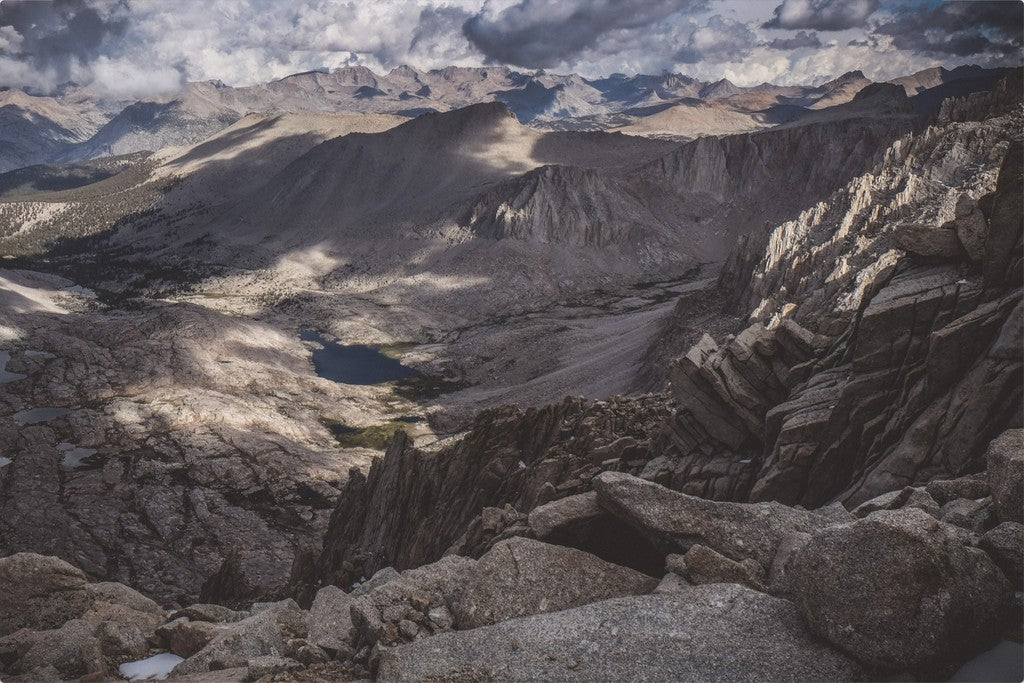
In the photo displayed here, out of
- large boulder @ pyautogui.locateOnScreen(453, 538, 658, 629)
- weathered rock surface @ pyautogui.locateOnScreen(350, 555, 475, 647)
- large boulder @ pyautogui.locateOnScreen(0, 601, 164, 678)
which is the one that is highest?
large boulder @ pyautogui.locateOnScreen(453, 538, 658, 629)

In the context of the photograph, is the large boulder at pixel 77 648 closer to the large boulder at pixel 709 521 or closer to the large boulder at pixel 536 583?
the large boulder at pixel 536 583

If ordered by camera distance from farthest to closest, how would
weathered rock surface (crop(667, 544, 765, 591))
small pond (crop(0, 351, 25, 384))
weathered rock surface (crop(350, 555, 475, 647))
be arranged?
small pond (crop(0, 351, 25, 384))
weathered rock surface (crop(350, 555, 475, 647))
weathered rock surface (crop(667, 544, 765, 591))

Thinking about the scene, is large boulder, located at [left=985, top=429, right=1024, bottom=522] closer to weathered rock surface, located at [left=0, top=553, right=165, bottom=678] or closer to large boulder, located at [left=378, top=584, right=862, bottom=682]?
large boulder, located at [left=378, top=584, right=862, bottom=682]

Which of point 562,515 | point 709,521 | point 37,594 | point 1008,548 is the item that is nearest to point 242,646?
point 562,515

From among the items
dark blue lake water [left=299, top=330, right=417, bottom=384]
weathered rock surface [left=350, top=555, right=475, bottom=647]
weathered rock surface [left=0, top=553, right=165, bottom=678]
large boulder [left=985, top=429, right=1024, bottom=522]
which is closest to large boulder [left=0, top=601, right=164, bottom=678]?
weathered rock surface [left=0, top=553, right=165, bottom=678]

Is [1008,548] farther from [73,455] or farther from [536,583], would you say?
[73,455]

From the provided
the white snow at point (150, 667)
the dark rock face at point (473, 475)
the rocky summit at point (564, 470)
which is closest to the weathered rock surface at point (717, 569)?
the rocky summit at point (564, 470)

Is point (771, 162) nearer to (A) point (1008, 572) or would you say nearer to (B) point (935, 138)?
(B) point (935, 138)
